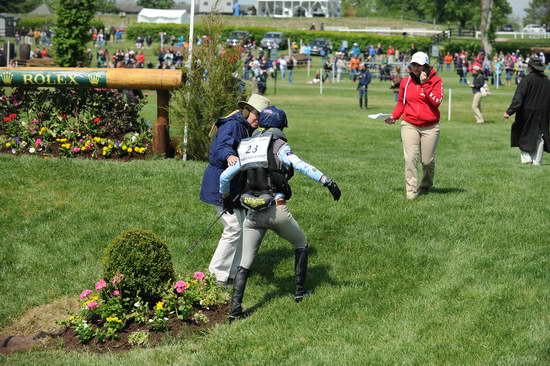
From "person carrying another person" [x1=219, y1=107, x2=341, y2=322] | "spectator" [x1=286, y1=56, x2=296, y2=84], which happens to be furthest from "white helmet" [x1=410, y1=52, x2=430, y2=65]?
"spectator" [x1=286, y1=56, x2=296, y2=84]

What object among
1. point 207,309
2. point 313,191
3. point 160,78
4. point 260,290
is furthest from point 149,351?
point 160,78

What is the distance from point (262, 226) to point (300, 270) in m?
0.70

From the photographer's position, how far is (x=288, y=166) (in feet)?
24.4

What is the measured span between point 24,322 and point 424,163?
6210 mm

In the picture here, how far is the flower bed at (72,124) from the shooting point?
1357cm

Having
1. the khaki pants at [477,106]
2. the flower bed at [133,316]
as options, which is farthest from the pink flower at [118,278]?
the khaki pants at [477,106]

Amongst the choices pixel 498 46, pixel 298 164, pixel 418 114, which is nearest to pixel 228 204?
pixel 298 164

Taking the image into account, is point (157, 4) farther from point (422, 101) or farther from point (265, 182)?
point (265, 182)

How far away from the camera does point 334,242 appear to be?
997 centimetres

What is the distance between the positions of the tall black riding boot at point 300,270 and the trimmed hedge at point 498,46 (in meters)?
69.3

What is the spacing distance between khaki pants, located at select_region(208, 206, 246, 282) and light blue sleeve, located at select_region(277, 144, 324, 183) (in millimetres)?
1304

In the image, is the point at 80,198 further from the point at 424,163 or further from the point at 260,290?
the point at 424,163

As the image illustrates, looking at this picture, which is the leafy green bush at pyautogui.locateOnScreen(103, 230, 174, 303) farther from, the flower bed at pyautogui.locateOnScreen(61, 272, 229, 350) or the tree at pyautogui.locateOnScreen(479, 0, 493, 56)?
the tree at pyautogui.locateOnScreen(479, 0, 493, 56)

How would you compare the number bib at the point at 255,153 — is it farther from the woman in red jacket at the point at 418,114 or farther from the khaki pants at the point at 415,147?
the khaki pants at the point at 415,147
